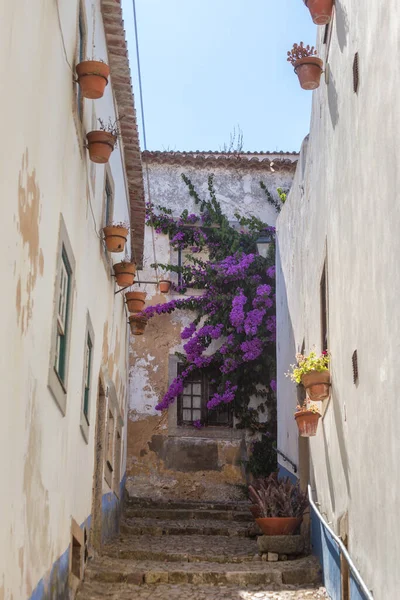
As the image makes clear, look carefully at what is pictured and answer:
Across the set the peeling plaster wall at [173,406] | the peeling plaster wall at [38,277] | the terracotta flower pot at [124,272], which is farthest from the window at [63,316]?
the peeling plaster wall at [173,406]

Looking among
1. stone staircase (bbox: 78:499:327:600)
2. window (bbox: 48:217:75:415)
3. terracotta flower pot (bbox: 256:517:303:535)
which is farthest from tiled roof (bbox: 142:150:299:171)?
window (bbox: 48:217:75:415)

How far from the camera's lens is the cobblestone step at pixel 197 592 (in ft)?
27.8

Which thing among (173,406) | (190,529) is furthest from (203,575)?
(173,406)

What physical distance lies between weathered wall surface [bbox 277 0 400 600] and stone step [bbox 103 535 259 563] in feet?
4.98

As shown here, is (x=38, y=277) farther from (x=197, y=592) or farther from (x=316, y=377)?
(x=197, y=592)

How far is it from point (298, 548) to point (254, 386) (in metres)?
7.80

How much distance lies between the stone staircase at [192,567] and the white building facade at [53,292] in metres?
0.45

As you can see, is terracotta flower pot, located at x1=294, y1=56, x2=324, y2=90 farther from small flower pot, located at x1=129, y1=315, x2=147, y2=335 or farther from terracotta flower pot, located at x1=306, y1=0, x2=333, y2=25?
small flower pot, located at x1=129, y1=315, x2=147, y2=335

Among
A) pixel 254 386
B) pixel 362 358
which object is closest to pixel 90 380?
pixel 362 358

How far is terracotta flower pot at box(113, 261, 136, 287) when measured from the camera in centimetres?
1179

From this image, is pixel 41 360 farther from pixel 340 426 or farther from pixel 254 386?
pixel 254 386

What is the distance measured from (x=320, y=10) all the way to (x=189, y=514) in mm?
9071

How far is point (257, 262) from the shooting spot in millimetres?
18734

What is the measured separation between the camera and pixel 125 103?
11758 millimetres
